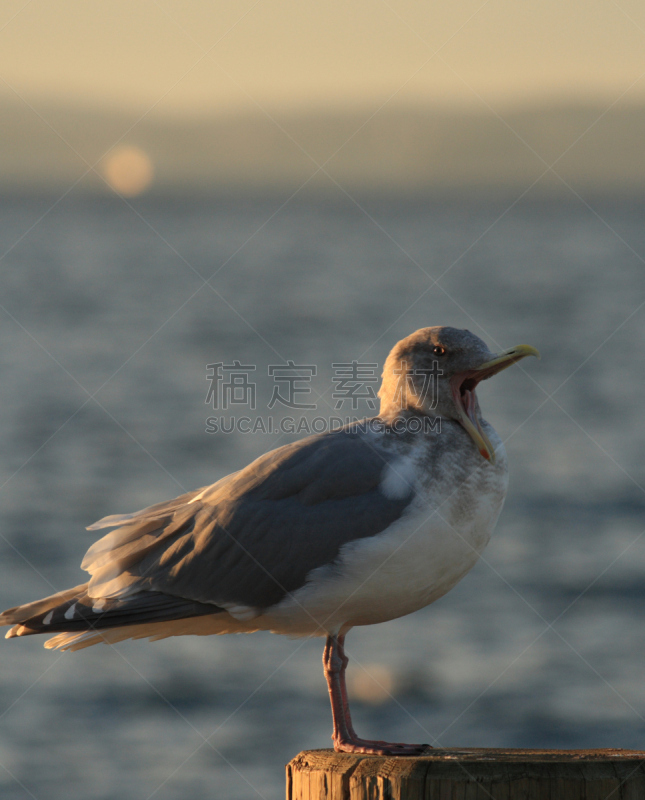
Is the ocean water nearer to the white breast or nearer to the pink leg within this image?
the white breast

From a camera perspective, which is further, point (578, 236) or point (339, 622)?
point (578, 236)

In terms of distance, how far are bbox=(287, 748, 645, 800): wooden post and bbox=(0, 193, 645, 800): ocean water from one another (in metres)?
4.23

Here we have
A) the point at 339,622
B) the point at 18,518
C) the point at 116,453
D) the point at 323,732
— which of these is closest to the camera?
the point at 339,622

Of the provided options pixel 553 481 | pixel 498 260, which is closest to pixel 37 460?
pixel 553 481

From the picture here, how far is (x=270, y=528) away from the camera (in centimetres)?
606

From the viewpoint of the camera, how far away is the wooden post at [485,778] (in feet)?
14.5

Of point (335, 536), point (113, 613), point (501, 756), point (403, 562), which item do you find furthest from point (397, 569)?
point (113, 613)

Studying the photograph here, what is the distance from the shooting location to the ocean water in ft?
53.4

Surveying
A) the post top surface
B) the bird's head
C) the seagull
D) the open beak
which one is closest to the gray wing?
the seagull

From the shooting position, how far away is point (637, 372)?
41.4 m

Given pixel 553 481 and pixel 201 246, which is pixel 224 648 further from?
pixel 201 246

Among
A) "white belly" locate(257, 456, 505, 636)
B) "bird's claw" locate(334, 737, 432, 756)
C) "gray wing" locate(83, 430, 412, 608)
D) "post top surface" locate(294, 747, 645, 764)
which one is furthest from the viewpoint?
"gray wing" locate(83, 430, 412, 608)

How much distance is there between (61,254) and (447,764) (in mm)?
86993

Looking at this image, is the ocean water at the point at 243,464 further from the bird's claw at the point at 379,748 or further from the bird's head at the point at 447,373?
the bird's claw at the point at 379,748
